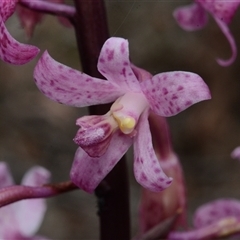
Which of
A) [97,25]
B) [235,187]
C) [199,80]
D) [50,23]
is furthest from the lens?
[235,187]

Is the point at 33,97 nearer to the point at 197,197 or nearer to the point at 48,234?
the point at 48,234

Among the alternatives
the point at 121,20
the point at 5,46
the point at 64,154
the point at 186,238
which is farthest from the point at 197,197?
the point at 5,46

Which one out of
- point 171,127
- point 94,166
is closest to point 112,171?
point 94,166

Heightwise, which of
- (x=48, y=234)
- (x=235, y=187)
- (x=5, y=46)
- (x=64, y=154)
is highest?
(x=5, y=46)

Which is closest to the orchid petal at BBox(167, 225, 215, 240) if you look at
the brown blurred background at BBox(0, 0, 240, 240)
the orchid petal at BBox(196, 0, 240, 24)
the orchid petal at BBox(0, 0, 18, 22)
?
the orchid petal at BBox(196, 0, 240, 24)

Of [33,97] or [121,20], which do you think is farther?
[33,97]

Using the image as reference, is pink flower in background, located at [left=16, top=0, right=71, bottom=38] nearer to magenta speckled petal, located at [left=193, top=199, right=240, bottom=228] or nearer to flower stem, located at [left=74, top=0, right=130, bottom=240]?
flower stem, located at [left=74, top=0, right=130, bottom=240]
